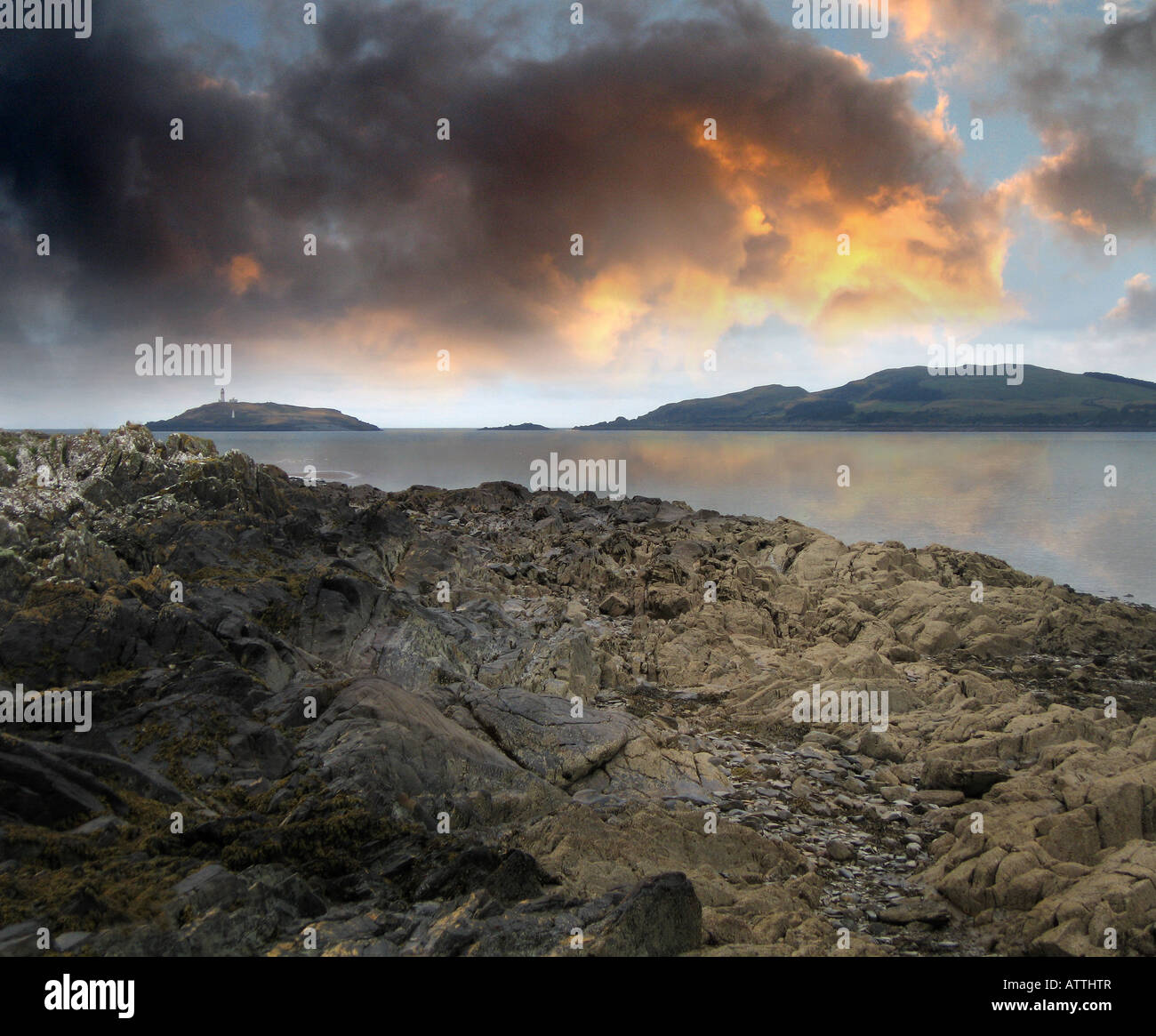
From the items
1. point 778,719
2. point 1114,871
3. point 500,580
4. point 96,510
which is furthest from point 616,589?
point 1114,871

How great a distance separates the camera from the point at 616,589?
33.0 m

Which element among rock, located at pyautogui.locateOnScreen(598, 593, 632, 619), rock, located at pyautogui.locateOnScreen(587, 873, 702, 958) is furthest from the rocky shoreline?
rock, located at pyautogui.locateOnScreen(598, 593, 632, 619)

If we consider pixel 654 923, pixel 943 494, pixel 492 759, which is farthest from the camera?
pixel 943 494

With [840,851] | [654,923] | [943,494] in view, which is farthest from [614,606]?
[943,494]

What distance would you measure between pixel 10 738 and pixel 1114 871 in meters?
16.0

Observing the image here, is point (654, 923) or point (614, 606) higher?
point (614, 606)

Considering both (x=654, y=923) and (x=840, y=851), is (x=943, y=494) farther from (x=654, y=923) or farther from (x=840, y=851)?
(x=654, y=923)

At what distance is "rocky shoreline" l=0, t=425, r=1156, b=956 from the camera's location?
8062mm

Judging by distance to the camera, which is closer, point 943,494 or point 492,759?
point 492,759

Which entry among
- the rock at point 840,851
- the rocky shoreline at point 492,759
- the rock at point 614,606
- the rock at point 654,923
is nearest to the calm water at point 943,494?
the rocky shoreline at point 492,759

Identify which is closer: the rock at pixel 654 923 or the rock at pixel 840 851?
the rock at pixel 654 923

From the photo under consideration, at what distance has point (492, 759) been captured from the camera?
1289 cm

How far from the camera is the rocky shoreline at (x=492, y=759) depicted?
26.5 ft

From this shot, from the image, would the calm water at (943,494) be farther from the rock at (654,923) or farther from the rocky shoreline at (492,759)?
the rock at (654,923)
